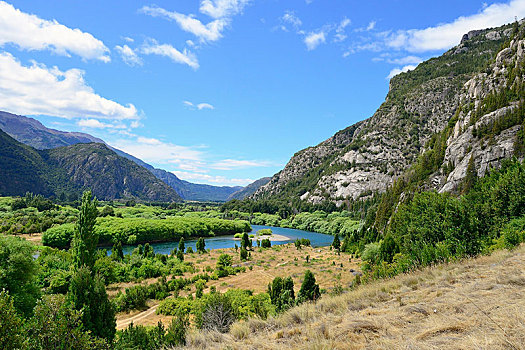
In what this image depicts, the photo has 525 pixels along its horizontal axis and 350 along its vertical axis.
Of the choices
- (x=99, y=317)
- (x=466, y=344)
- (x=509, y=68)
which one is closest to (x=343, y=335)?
(x=466, y=344)

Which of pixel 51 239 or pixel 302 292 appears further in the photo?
pixel 51 239

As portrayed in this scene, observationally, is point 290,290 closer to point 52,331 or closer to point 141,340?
point 141,340

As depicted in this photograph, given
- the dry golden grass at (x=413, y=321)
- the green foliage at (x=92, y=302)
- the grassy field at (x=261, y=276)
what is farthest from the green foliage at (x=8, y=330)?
the grassy field at (x=261, y=276)

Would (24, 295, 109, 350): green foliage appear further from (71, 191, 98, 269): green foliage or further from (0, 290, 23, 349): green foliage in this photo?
(71, 191, 98, 269): green foliage

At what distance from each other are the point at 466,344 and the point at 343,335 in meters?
2.13

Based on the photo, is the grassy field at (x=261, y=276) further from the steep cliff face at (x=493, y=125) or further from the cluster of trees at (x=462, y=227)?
the steep cliff face at (x=493, y=125)

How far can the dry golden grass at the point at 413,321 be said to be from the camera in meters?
4.18

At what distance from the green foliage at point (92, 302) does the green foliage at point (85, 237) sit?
8029 mm

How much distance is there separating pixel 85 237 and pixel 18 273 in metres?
4.66

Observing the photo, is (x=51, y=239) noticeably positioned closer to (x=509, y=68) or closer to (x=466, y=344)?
(x=466, y=344)

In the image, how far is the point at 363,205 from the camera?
10819 centimetres

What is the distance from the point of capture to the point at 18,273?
16969 millimetres

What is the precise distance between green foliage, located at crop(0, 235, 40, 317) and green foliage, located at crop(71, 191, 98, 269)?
10.9ft

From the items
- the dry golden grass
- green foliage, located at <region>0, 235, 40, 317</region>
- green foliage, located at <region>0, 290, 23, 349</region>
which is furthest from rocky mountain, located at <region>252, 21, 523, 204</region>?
green foliage, located at <region>0, 290, 23, 349</region>
